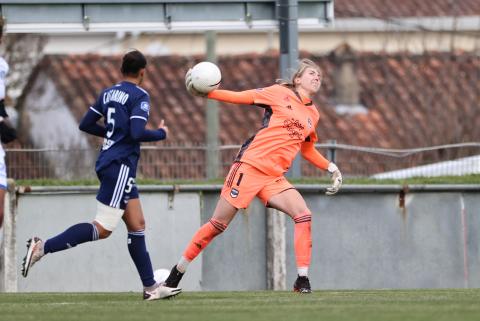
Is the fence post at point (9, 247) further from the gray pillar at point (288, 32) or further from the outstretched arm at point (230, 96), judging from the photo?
the outstretched arm at point (230, 96)

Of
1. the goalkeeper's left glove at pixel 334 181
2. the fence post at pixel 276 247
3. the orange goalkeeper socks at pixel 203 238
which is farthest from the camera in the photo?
the fence post at pixel 276 247

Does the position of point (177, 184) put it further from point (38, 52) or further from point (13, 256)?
point (38, 52)

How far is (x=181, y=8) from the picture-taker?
2022 cm

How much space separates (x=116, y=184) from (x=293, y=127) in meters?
1.76

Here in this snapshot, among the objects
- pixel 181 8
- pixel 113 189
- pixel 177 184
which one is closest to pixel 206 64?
pixel 113 189

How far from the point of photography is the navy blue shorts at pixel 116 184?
1318cm

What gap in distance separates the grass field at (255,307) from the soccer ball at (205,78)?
1.74 metres

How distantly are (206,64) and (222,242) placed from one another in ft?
17.9

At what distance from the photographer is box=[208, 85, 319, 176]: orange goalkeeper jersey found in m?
14.0

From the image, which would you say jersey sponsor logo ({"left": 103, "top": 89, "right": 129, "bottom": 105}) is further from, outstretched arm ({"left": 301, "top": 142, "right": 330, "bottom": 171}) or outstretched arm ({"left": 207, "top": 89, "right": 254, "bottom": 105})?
outstretched arm ({"left": 301, "top": 142, "right": 330, "bottom": 171})

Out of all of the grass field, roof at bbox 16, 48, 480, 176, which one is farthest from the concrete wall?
roof at bbox 16, 48, 480, 176

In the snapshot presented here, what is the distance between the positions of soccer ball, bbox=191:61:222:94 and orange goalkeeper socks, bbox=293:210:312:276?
134 cm

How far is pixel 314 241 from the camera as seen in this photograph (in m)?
19.0

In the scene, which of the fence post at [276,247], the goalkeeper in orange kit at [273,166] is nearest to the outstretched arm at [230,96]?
the goalkeeper in orange kit at [273,166]
